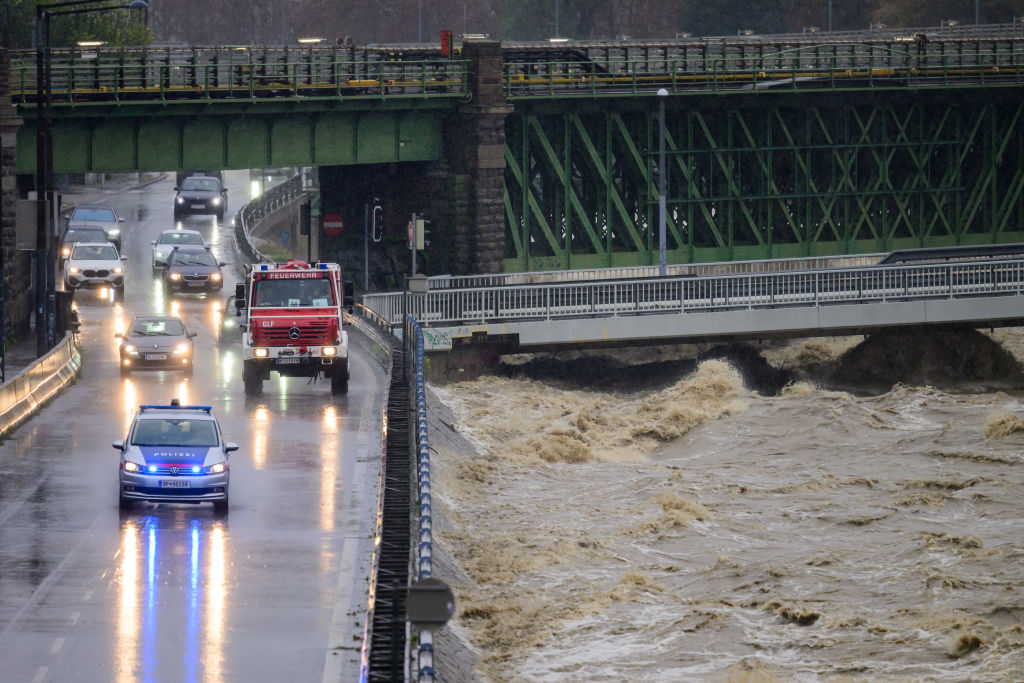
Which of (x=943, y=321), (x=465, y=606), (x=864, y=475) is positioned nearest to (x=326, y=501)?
(x=465, y=606)

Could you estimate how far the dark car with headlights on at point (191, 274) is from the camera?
5456 centimetres

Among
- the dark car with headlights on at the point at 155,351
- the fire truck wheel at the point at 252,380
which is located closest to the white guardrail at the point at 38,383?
the dark car with headlights on at the point at 155,351

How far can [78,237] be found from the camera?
6134 centimetres

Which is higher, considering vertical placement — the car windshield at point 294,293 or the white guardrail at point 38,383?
the car windshield at point 294,293

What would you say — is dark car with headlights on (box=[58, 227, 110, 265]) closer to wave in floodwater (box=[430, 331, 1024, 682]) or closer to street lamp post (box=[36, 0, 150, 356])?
street lamp post (box=[36, 0, 150, 356])

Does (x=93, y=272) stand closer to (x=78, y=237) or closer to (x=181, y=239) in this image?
(x=181, y=239)

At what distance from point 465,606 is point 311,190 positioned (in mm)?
59256

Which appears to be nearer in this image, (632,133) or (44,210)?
(44,210)

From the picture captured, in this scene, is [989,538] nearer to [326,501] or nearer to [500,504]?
[500,504]

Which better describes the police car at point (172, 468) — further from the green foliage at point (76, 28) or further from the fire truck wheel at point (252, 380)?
the green foliage at point (76, 28)

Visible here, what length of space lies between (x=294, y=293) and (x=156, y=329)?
5711 millimetres

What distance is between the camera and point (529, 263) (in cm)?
5525

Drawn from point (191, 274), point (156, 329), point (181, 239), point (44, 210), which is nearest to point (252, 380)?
point (156, 329)

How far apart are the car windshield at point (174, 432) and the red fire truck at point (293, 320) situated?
10438mm
